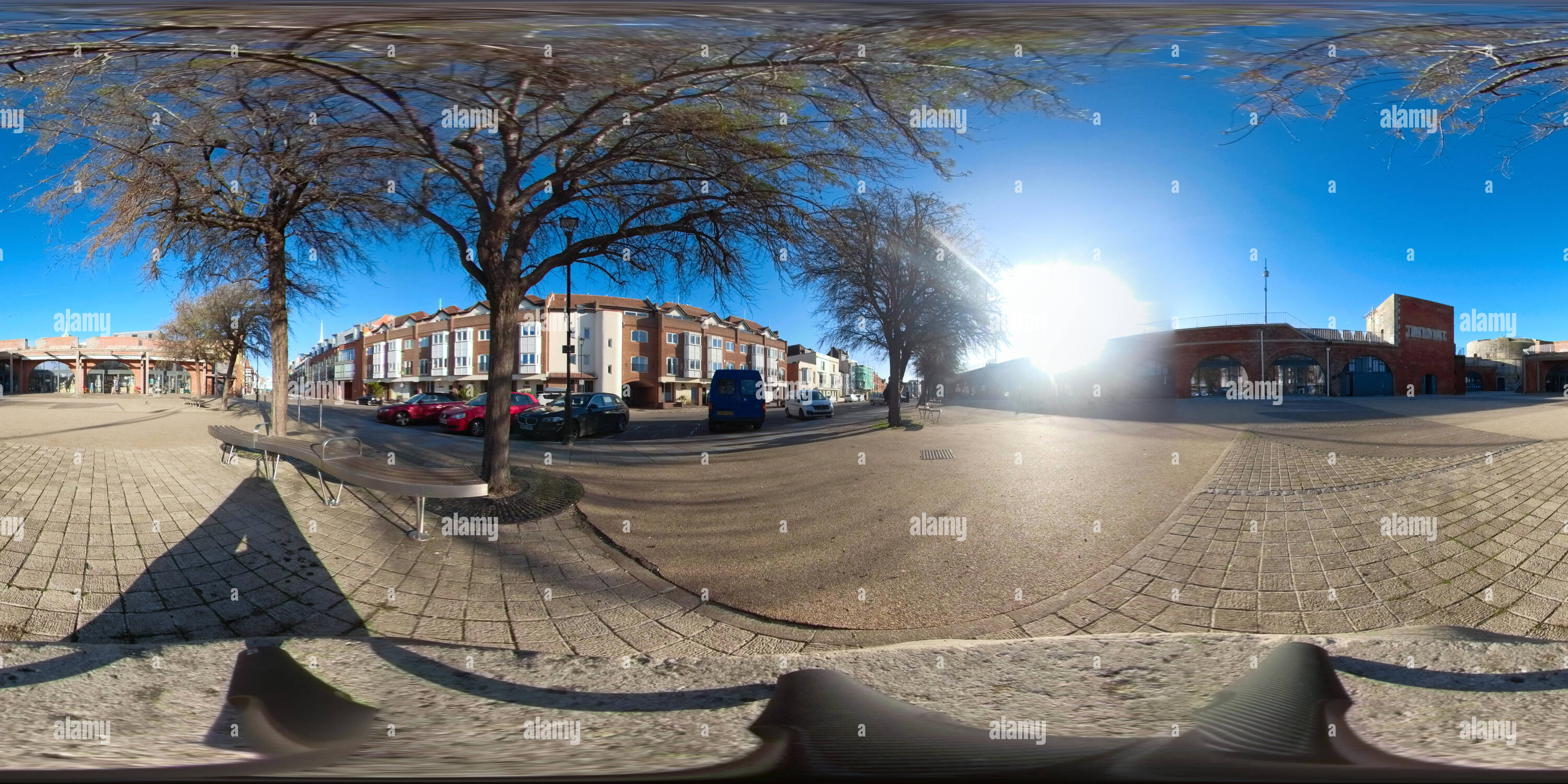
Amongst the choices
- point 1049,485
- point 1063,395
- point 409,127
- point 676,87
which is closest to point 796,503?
point 1049,485

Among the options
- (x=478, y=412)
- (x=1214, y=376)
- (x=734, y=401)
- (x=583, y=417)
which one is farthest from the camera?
(x=734, y=401)

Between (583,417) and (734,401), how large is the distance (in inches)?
21.0

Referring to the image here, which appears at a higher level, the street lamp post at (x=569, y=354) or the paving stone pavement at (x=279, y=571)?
the street lamp post at (x=569, y=354)

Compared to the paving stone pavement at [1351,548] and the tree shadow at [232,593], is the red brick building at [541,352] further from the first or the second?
the paving stone pavement at [1351,548]

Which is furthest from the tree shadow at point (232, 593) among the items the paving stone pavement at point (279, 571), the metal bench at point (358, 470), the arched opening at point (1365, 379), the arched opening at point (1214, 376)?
the arched opening at point (1365, 379)

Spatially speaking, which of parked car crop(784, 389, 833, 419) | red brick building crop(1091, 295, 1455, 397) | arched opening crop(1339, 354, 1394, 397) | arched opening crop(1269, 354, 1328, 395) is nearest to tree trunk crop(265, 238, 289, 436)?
parked car crop(784, 389, 833, 419)

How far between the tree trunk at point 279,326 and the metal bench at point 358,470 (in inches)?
2.1

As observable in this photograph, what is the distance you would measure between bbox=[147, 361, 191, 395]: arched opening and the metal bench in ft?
1.00

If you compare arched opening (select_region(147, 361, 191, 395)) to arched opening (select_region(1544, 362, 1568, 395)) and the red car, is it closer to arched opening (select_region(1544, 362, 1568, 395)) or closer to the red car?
the red car

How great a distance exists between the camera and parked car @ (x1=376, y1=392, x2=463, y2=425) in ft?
4.73

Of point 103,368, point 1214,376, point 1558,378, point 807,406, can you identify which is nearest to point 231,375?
point 103,368

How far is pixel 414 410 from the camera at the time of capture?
1.50 metres

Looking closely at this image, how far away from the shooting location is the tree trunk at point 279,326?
132 centimetres

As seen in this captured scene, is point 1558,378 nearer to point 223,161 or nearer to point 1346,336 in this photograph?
point 1346,336
